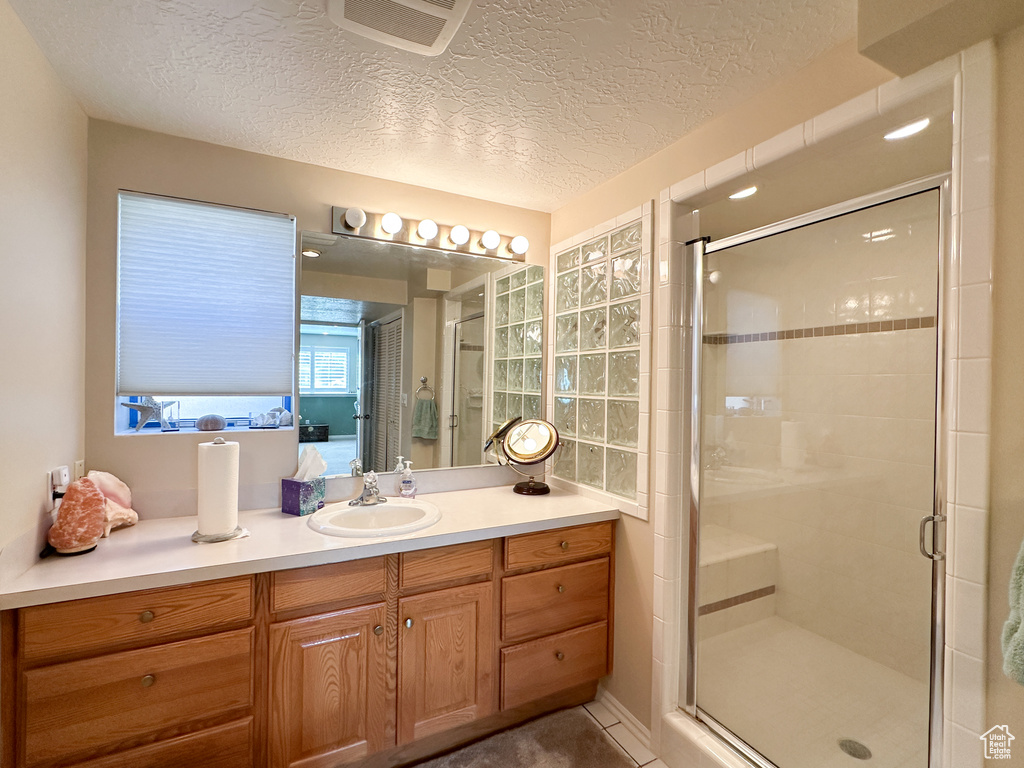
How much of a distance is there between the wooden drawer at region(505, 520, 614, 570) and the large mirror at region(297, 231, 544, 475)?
0.66 meters

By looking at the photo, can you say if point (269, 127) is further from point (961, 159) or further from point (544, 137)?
point (961, 159)

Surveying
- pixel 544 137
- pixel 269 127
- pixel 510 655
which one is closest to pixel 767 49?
pixel 544 137

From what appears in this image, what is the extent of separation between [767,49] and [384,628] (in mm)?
2122

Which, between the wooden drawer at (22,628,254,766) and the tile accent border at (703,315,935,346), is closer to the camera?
the wooden drawer at (22,628,254,766)

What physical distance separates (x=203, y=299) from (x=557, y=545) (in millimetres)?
1736

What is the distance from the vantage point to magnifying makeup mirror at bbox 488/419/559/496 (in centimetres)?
231

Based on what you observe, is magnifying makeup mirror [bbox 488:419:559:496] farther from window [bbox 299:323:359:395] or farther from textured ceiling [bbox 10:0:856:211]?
textured ceiling [bbox 10:0:856:211]

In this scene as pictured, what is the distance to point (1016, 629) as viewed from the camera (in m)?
0.88

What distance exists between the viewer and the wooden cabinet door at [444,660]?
1.68m

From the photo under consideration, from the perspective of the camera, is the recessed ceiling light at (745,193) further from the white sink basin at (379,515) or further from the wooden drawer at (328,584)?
the wooden drawer at (328,584)

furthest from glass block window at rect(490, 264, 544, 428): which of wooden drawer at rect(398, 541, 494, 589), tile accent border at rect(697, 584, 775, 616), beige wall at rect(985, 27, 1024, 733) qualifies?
beige wall at rect(985, 27, 1024, 733)

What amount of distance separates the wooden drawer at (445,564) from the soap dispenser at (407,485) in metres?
0.49

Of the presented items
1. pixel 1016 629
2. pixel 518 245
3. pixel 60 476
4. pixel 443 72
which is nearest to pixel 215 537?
pixel 60 476

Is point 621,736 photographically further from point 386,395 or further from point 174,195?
point 174,195
